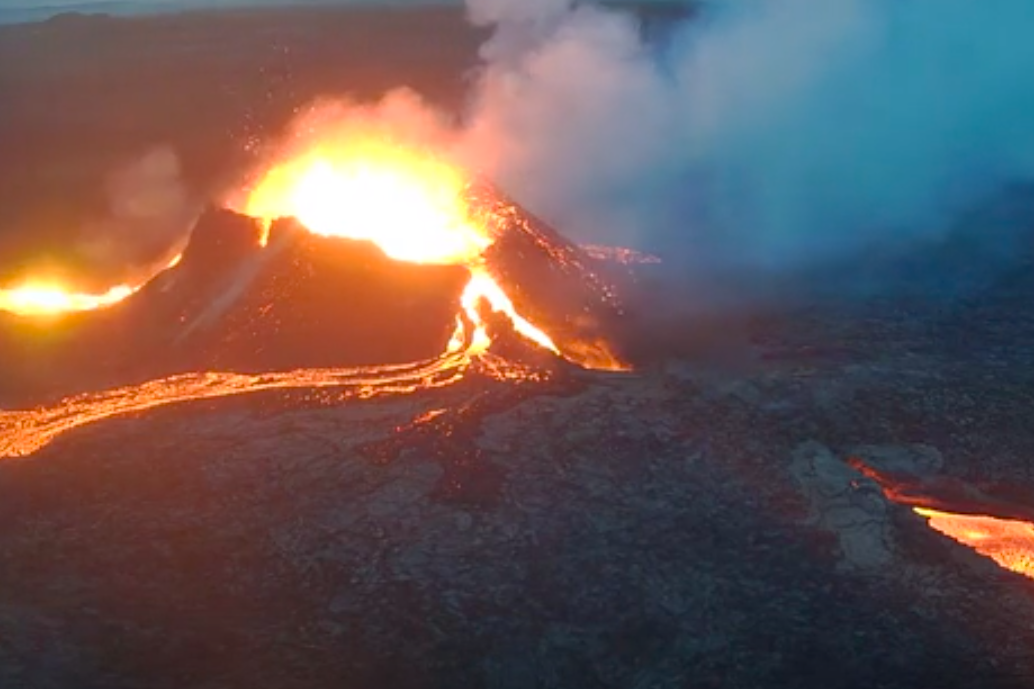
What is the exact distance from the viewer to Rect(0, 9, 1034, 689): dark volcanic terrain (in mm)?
13492

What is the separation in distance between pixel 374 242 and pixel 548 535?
10473 mm

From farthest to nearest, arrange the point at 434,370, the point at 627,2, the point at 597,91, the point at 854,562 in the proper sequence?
the point at 627,2
the point at 597,91
the point at 434,370
the point at 854,562

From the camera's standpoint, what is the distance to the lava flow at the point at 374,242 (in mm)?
19938

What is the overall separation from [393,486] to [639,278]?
40.1 ft

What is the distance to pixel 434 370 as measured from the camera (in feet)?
68.2

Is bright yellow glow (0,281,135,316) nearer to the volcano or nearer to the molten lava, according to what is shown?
the volcano

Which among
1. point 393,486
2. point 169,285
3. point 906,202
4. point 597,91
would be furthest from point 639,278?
point 597,91

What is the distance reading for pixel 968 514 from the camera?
16.9 m

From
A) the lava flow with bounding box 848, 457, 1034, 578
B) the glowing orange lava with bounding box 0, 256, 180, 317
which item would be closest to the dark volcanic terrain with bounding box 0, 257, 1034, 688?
the lava flow with bounding box 848, 457, 1034, 578

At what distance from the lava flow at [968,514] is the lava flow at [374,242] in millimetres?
6037

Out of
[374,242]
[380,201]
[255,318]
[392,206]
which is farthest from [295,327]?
[380,201]

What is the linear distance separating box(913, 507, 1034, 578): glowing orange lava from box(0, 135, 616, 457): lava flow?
6.85 meters

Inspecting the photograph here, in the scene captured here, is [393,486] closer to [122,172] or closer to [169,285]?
[169,285]

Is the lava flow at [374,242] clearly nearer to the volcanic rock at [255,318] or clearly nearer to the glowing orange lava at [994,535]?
the volcanic rock at [255,318]
